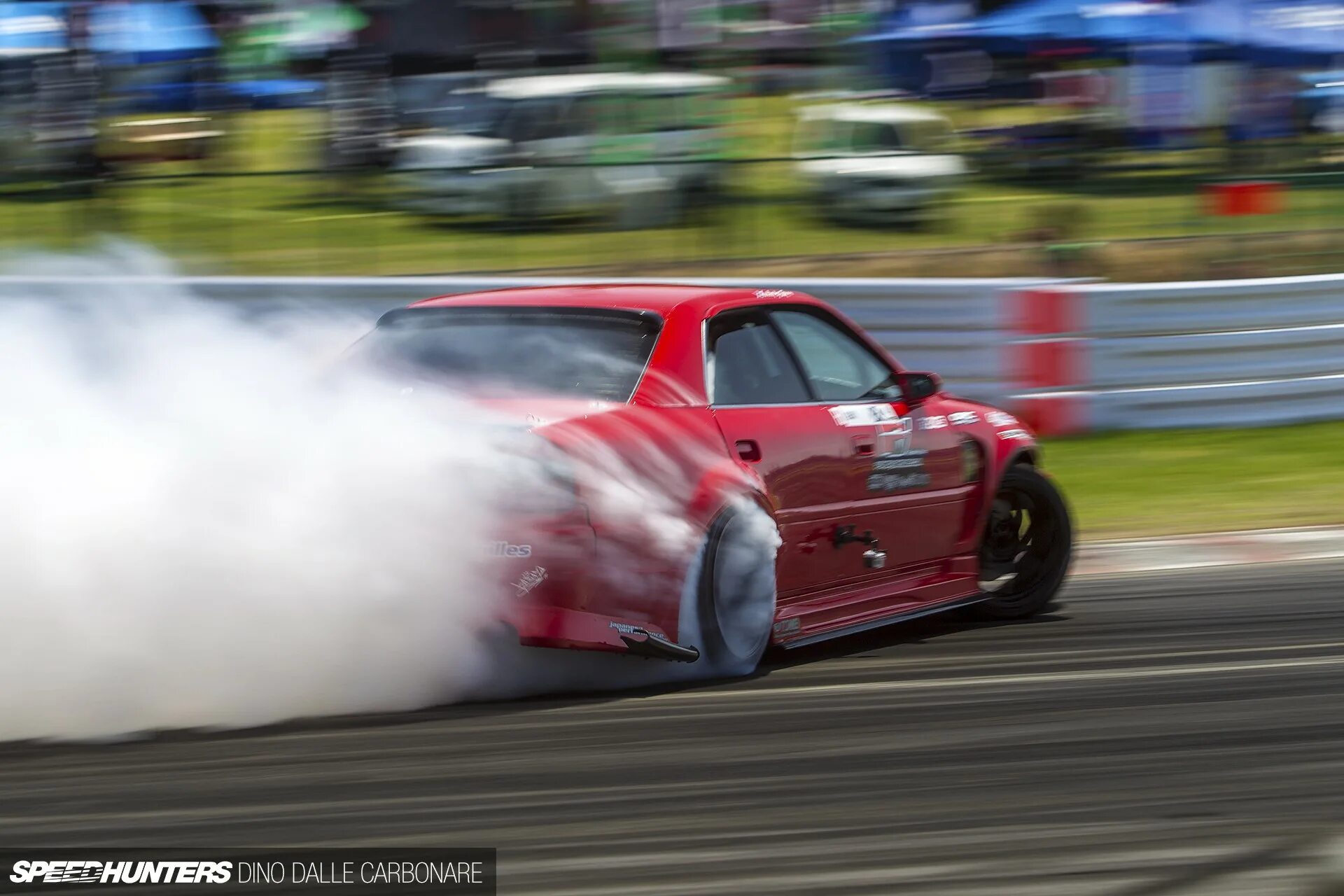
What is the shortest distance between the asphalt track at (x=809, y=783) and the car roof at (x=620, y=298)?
1.25 meters

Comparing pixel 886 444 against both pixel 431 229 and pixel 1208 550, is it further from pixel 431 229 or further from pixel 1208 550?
pixel 431 229

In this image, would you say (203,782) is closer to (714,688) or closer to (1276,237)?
(714,688)

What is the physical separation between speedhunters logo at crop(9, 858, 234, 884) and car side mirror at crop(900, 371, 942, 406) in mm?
3563

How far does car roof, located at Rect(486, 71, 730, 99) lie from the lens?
16.4 metres

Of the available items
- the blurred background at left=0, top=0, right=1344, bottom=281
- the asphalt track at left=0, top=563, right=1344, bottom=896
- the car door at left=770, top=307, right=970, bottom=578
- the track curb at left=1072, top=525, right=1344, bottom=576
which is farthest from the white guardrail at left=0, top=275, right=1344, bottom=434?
the asphalt track at left=0, top=563, right=1344, bottom=896

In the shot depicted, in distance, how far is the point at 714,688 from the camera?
5641 mm

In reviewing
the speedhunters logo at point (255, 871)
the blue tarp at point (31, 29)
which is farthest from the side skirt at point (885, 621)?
the blue tarp at point (31, 29)

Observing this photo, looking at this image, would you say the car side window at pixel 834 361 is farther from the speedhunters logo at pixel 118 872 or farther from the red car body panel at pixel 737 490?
the speedhunters logo at pixel 118 872

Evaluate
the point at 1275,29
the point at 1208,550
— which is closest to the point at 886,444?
the point at 1208,550

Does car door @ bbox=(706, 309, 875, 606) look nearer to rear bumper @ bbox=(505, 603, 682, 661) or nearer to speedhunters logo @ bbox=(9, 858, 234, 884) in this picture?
rear bumper @ bbox=(505, 603, 682, 661)

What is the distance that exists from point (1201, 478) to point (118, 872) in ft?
27.7

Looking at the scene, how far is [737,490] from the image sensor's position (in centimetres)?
569

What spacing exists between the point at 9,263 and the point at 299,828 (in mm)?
10830

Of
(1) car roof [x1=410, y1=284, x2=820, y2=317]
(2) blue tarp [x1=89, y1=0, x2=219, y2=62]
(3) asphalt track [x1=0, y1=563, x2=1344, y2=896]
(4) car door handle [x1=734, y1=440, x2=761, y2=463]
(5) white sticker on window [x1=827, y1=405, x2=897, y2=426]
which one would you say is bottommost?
(3) asphalt track [x1=0, y1=563, x2=1344, y2=896]
